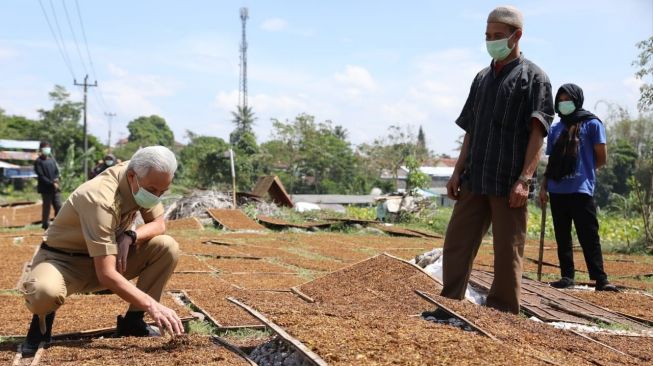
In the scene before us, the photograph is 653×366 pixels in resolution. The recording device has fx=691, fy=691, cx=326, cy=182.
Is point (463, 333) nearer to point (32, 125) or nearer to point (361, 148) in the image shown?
point (361, 148)

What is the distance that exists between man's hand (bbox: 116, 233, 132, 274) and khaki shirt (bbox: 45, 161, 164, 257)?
0.04 meters

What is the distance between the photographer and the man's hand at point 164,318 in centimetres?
298

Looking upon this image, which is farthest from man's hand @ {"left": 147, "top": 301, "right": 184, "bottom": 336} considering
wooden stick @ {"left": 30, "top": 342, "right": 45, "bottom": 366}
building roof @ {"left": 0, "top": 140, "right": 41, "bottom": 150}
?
building roof @ {"left": 0, "top": 140, "right": 41, "bottom": 150}

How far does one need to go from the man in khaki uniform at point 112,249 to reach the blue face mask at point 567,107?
3656mm

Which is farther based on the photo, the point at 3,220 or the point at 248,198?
the point at 248,198

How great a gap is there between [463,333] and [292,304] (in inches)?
37.0

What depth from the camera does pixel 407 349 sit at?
279 centimetres

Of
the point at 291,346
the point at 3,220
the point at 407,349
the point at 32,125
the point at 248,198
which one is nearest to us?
the point at 407,349

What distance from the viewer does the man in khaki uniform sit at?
123 inches

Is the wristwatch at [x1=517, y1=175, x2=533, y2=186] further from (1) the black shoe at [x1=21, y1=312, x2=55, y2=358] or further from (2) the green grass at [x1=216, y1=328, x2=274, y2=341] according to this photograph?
(1) the black shoe at [x1=21, y1=312, x2=55, y2=358]

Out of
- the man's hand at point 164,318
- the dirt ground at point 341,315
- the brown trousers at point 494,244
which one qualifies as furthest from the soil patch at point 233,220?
the man's hand at point 164,318

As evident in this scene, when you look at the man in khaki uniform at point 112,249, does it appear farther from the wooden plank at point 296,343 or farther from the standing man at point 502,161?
the standing man at point 502,161

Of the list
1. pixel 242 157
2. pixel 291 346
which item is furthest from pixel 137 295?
pixel 242 157

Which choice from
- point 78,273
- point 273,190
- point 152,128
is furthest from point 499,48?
point 152,128
